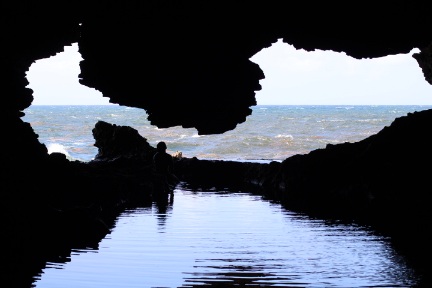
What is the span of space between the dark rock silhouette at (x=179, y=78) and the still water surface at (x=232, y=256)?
0.64 meters

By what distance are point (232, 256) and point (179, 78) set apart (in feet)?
15.1

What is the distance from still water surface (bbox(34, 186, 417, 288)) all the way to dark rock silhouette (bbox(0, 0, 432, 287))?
2.09 feet

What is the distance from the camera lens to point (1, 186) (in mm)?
9859

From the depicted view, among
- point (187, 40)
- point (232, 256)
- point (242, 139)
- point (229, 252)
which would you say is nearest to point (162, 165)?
point (187, 40)

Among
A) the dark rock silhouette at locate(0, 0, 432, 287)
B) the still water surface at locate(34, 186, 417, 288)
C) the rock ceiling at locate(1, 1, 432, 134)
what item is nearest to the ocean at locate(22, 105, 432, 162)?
the dark rock silhouette at locate(0, 0, 432, 287)

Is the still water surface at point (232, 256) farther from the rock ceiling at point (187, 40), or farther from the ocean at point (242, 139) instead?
the ocean at point (242, 139)

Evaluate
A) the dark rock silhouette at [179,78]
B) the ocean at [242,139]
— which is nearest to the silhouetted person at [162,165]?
the dark rock silhouette at [179,78]

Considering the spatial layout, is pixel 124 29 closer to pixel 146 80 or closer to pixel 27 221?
pixel 146 80

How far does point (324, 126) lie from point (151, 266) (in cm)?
6523

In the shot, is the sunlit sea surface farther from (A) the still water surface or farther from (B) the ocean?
Answer: (B) the ocean

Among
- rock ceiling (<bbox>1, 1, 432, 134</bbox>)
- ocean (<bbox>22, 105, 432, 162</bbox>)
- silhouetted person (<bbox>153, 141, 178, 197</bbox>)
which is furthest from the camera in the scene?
ocean (<bbox>22, 105, 432, 162</bbox>)

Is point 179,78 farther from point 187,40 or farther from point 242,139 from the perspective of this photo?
point 242,139

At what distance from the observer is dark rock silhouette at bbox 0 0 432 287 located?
11.1 metres

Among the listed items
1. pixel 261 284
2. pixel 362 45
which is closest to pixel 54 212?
pixel 261 284
